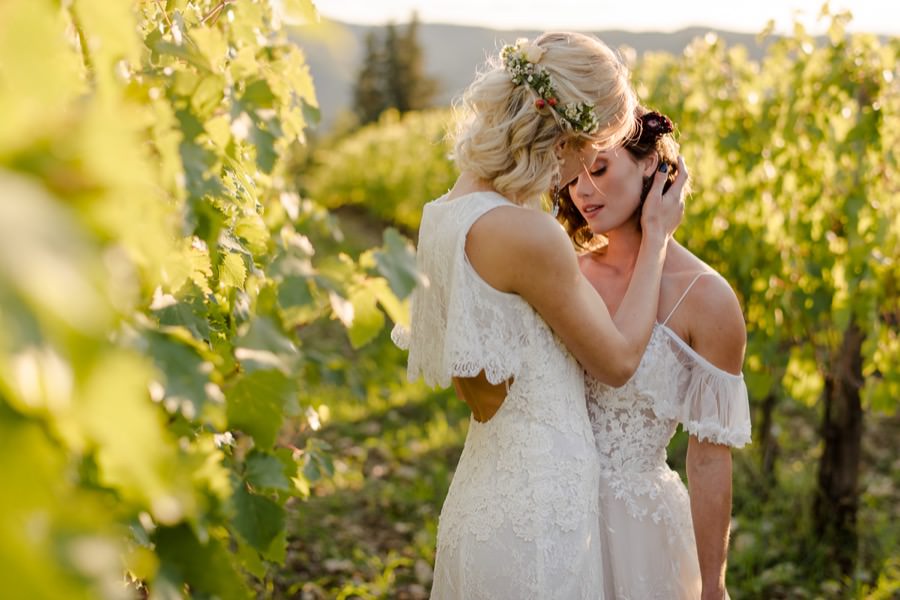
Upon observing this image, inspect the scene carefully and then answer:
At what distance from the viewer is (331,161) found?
2645cm

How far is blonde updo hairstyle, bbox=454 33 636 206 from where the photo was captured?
199cm

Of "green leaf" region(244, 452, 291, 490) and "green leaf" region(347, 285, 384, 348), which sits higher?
"green leaf" region(347, 285, 384, 348)

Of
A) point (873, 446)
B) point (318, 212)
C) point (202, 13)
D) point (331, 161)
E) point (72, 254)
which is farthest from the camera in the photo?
point (331, 161)

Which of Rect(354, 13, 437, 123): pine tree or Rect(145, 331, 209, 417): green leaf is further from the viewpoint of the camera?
Rect(354, 13, 437, 123): pine tree

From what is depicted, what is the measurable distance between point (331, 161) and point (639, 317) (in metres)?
25.1

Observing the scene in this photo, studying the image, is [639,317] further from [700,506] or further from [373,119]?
[373,119]

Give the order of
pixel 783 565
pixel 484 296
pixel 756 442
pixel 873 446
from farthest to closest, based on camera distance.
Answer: pixel 873 446 < pixel 756 442 < pixel 783 565 < pixel 484 296

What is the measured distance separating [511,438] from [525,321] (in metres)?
0.30

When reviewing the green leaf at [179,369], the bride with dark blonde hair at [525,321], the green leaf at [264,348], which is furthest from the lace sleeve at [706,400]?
the green leaf at [179,369]

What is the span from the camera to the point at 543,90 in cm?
197

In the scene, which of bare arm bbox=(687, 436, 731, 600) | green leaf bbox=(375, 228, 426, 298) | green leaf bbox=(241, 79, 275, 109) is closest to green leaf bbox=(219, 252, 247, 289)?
green leaf bbox=(241, 79, 275, 109)

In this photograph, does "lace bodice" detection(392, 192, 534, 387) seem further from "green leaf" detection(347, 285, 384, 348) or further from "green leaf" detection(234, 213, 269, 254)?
"green leaf" detection(347, 285, 384, 348)

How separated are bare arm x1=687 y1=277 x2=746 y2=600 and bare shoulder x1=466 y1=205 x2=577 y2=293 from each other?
0.55m

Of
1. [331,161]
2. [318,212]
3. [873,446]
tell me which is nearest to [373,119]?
[331,161]
